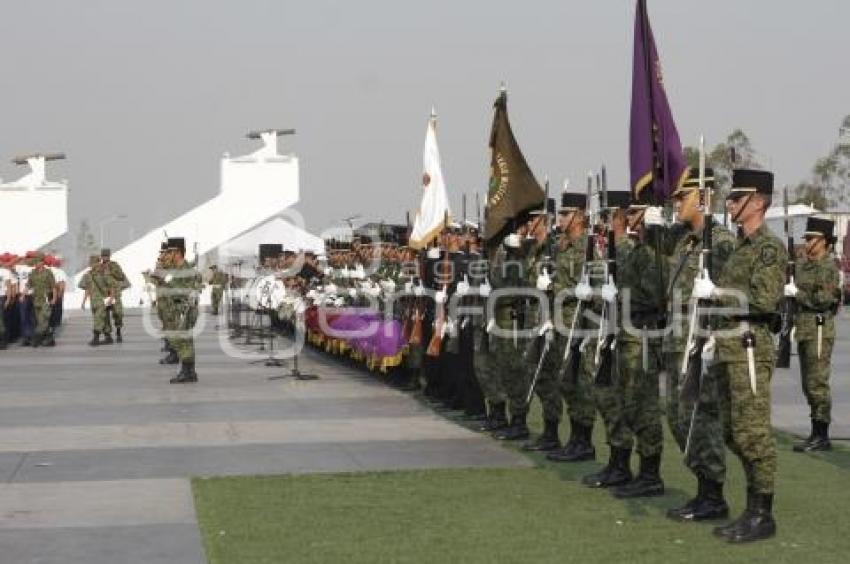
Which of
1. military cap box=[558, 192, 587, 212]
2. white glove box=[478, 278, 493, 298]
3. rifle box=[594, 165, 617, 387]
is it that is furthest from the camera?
white glove box=[478, 278, 493, 298]

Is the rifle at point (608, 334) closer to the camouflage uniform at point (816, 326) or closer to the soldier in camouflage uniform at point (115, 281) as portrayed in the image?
the camouflage uniform at point (816, 326)

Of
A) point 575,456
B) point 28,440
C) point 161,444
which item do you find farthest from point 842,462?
point 28,440

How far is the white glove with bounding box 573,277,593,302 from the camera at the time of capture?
364 inches

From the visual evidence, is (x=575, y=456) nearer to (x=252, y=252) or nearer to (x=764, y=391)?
(x=764, y=391)

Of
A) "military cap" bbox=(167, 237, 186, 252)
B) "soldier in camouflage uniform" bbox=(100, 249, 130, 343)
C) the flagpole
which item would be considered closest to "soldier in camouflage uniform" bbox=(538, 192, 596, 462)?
the flagpole

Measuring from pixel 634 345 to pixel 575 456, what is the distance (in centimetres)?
165

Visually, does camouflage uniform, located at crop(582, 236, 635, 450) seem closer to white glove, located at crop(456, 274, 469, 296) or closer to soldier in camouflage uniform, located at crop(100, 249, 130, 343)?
white glove, located at crop(456, 274, 469, 296)

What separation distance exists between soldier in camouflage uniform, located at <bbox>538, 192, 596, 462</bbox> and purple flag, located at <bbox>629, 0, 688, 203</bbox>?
116 centimetres

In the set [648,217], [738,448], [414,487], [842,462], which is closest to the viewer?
[738,448]

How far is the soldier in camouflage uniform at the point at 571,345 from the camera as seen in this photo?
32.7 feet

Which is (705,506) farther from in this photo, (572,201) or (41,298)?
(41,298)

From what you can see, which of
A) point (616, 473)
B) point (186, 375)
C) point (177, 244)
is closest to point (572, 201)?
point (616, 473)

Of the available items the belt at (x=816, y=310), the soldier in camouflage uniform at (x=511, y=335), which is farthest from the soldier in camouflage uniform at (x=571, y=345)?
the belt at (x=816, y=310)

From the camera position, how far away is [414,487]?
9.09 meters
